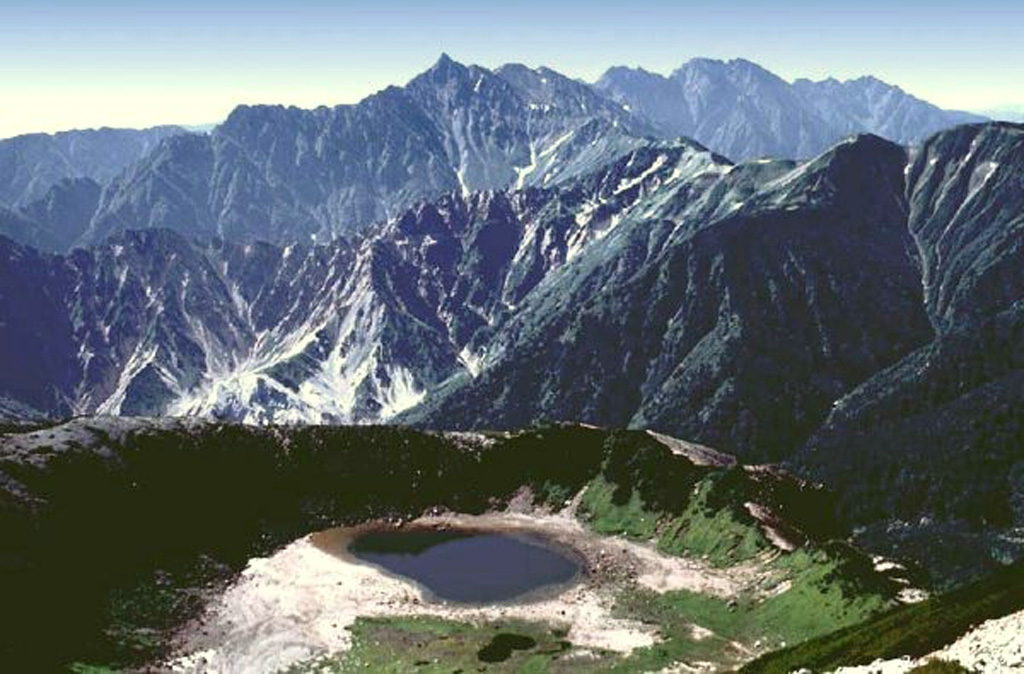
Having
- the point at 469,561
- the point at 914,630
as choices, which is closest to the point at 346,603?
the point at 469,561

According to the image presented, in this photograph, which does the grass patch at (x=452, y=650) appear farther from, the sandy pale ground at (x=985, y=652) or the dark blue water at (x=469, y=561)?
the sandy pale ground at (x=985, y=652)

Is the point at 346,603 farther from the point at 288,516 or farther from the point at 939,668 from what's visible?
the point at 939,668

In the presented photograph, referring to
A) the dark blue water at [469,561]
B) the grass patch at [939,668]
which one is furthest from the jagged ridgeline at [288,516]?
the grass patch at [939,668]

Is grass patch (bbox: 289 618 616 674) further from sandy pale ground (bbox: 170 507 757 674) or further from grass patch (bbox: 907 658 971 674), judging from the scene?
grass patch (bbox: 907 658 971 674)

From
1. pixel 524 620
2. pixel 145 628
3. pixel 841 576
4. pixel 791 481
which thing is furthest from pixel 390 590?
pixel 791 481

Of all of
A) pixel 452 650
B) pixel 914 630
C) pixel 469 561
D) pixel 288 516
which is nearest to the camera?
pixel 914 630

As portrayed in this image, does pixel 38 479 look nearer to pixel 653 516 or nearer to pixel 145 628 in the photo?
pixel 145 628

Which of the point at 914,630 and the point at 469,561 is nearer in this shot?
the point at 914,630
